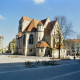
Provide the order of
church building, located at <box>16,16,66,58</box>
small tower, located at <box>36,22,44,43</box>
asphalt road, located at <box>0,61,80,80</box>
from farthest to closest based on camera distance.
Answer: small tower, located at <box>36,22,44,43</box> → church building, located at <box>16,16,66,58</box> → asphalt road, located at <box>0,61,80,80</box>

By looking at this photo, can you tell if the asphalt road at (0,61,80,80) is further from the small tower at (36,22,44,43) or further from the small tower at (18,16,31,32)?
the small tower at (18,16,31,32)

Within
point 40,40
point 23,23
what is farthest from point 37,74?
point 23,23

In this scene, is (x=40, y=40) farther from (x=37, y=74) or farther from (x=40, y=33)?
(x=37, y=74)

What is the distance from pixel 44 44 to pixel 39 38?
16.7ft

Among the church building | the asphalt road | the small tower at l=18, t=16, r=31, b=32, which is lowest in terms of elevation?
the asphalt road

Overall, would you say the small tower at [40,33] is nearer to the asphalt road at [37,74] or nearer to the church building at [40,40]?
the church building at [40,40]

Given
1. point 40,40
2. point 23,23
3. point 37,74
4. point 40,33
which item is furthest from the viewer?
point 23,23

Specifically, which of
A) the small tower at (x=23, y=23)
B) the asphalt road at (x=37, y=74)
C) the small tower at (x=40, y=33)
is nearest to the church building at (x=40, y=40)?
the small tower at (x=40, y=33)

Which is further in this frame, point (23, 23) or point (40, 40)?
point (23, 23)

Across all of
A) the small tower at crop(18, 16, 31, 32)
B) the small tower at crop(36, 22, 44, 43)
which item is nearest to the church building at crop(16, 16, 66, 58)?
the small tower at crop(36, 22, 44, 43)

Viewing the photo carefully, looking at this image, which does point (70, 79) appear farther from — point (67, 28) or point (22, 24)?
point (22, 24)

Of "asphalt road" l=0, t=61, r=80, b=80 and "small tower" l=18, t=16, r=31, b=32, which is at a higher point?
"small tower" l=18, t=16, r=31, b=32

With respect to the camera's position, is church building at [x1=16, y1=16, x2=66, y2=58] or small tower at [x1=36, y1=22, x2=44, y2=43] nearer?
church building at [x1=16, y1=16, x2=66, y2=58]

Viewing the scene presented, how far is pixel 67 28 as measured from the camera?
34.4 meters
